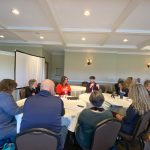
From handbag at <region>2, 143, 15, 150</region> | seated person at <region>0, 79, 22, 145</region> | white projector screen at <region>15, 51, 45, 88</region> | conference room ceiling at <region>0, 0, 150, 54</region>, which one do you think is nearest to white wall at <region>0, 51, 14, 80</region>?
white projector screen at <region>15, 51, 45, 88</region>

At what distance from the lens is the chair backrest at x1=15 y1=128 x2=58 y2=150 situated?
1538 mm

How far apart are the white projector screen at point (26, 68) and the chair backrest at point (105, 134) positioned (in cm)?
365

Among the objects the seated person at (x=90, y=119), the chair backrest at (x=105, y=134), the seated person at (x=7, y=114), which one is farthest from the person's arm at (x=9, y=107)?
the chair backrest at (x=105, y=134)

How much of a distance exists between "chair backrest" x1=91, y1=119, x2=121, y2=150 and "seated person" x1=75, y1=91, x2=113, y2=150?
0.10 m

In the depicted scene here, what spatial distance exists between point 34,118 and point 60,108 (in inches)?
11.6

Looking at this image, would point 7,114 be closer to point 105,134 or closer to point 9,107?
point 9,107

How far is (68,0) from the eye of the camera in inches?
119

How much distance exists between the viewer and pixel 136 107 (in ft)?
7.75

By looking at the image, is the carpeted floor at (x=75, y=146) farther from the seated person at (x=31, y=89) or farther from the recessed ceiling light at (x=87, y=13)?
the recessed ceiling light at (x=87, y=13)

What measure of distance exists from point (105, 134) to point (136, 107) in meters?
0.70

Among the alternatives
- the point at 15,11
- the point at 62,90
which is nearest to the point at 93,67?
the point at 62,90

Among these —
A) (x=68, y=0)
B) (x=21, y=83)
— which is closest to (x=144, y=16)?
(x=68, y=0)

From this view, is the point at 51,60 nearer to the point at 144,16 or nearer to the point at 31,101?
the point at 144,16

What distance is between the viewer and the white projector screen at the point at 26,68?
5.05 meters
